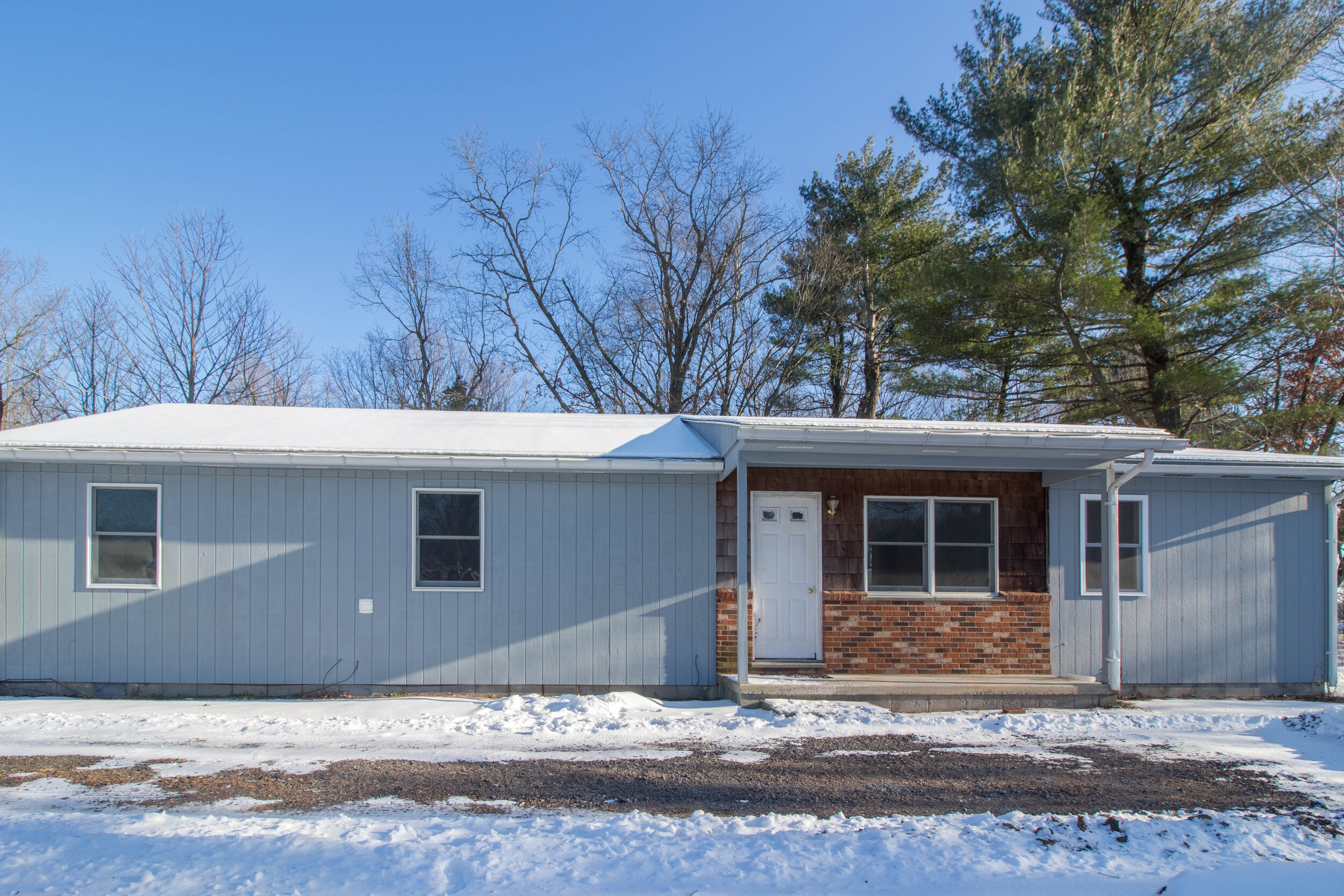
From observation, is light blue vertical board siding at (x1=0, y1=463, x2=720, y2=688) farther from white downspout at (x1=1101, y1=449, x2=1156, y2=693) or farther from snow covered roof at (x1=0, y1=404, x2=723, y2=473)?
white downspout at (x1=1101, y1=449, x2=1156, y2=693)

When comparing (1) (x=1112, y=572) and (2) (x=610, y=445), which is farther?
(2) (x=610, y=445)

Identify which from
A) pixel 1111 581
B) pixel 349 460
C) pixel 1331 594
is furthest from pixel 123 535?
pixel 1331 594

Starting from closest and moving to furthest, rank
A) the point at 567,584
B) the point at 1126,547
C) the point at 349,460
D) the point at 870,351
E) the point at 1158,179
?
the point at 349,460, the point at 567,584, the point at 1126,547, the point at 1158,179, the point at 870,351

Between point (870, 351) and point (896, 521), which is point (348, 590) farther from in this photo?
point (870, 351)

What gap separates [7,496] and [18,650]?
1.55m

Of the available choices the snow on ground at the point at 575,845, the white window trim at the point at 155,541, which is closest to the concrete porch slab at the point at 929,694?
the snow on ground at the point at 575,845

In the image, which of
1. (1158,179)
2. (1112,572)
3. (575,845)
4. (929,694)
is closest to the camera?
(575,845)

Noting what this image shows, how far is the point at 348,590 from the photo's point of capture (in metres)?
7.97

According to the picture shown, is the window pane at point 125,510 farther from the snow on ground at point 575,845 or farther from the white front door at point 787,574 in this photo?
the white front door at point 787,574

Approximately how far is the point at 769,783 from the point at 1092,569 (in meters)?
5.83

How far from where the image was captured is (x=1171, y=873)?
12.1 feet

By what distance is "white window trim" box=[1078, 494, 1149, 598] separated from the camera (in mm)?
9000

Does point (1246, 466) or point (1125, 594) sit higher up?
point (1246, 466)

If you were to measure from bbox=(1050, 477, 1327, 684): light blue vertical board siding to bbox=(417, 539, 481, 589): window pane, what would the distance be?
6.54 metres
